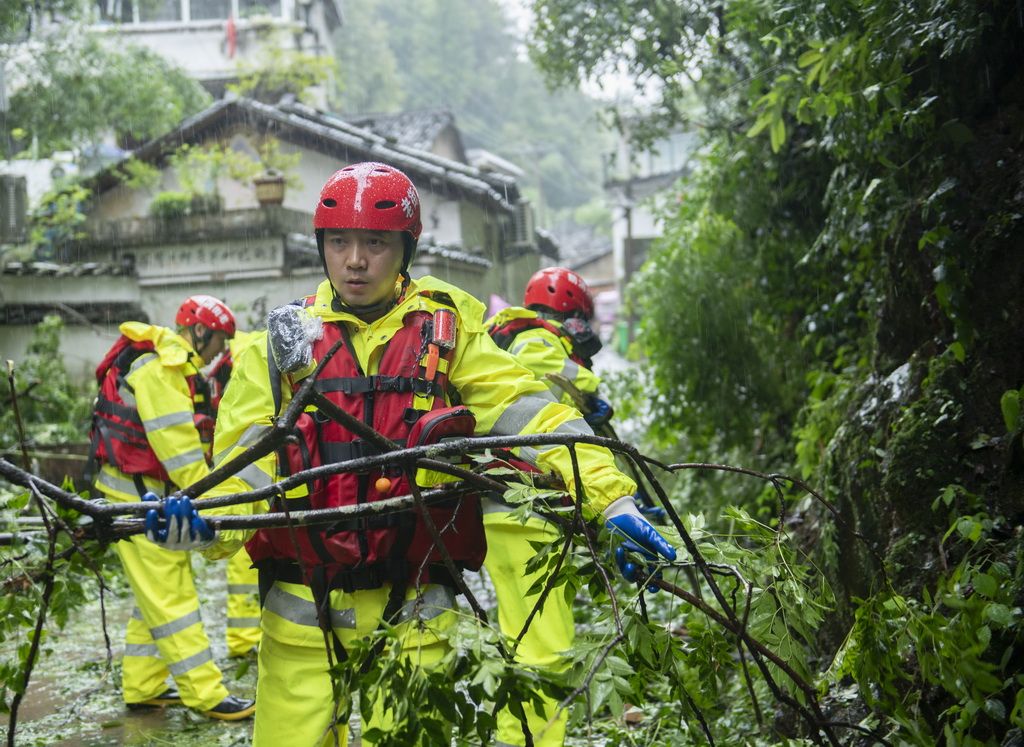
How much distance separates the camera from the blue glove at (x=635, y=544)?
2.98m

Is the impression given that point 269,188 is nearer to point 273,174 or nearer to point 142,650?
point 273,174

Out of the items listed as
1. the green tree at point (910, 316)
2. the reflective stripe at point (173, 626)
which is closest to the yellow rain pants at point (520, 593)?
the green tree at point (910, 316)

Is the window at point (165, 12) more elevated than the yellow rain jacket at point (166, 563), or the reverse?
the window at point (165, 12)

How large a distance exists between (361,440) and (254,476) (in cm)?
36

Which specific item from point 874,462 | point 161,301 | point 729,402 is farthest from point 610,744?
point 161,301

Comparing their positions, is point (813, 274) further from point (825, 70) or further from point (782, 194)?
point (825, 70)

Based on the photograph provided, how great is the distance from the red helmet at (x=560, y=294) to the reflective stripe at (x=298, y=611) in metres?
3.20

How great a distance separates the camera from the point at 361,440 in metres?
3.23

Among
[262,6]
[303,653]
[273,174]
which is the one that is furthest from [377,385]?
[262,6]

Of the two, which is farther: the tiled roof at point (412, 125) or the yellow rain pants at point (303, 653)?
the tiled roof at point (412, 125)

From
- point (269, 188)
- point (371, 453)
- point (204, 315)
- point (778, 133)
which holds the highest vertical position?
point (269, 188)

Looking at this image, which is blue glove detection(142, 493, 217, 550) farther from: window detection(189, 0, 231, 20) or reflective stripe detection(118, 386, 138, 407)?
window detection(189, 0, 231, 20)

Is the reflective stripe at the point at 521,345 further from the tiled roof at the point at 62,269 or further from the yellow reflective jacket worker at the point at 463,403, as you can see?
the tiled roof at the point at 62,269

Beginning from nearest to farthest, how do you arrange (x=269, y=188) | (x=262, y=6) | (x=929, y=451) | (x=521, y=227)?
1. (x=929, y=451)
2. (x=269, y=188)
3. (x=521, y=227)
4. (x=262, y=6)
